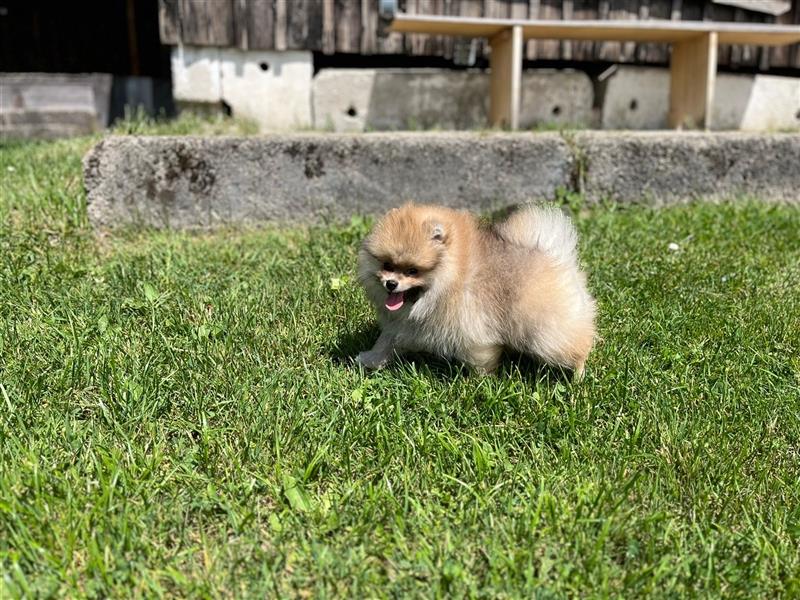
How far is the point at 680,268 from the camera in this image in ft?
14.2

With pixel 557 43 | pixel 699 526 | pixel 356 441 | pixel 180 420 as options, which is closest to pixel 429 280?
pixel 356 441

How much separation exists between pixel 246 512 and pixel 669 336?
7.28 feet

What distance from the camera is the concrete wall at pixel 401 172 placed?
4.86m

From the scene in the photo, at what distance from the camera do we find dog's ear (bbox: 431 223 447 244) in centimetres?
273

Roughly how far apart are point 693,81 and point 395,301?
510cm

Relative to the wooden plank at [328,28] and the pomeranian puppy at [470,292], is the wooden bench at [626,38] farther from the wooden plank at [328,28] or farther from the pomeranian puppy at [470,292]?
the pomeranian puppy at [470,292]

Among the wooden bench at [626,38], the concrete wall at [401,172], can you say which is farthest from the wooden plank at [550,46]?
the concrete wall at [401,172]

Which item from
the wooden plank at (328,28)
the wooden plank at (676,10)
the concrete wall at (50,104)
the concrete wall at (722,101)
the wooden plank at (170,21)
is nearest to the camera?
the wooden plank at (170,21)

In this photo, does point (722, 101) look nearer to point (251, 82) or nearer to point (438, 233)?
point (251, 82)

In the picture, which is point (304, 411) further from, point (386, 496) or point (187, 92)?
point (187, 92)

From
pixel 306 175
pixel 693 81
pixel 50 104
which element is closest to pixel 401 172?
pixel 306 175

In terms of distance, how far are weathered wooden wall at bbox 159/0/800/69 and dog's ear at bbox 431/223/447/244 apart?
4.76 meters

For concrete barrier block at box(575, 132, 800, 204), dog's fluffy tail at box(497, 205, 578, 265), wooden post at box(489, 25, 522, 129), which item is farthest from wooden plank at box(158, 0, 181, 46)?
dog's fluffy tail at box(497, 205, 578, 265)

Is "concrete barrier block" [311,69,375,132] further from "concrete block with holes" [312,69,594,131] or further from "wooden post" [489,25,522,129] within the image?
"wooden post" [489,25,522,129]
